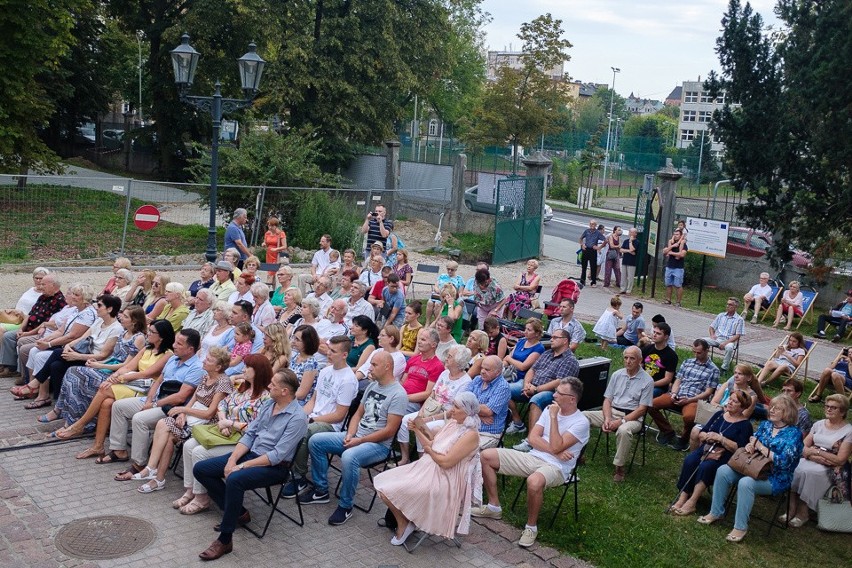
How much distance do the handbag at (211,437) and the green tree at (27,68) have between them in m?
20.4

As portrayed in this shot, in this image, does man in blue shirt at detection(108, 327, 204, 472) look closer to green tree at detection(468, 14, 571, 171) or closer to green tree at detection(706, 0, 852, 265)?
green tree at detection(706, 0, 852, 265)

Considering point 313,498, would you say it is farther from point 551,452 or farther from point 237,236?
point 237,236

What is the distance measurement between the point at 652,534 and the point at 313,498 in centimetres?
297

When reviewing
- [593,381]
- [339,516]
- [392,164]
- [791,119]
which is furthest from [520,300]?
[392,164]

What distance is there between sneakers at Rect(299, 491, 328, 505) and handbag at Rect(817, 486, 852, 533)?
4383mm

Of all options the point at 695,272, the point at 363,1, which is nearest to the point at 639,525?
the point at 695,272

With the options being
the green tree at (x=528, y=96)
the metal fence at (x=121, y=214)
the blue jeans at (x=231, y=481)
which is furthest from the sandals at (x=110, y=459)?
the green tree at (x=528, y=96)

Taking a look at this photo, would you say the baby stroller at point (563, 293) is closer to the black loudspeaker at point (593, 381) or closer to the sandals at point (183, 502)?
the black loudspeaker at point (593, 381)

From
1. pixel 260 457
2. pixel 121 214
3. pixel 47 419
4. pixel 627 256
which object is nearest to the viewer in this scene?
pixel 260 457

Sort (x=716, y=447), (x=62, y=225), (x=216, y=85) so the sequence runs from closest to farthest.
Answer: (x=716, y=447) < (x=216, y=85) < (x=62, y=225)

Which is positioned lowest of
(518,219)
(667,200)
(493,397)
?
(493,397)

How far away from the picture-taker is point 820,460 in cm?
702

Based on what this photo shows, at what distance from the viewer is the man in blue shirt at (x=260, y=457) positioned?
630cm

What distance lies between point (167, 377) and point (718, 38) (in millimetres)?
7532
